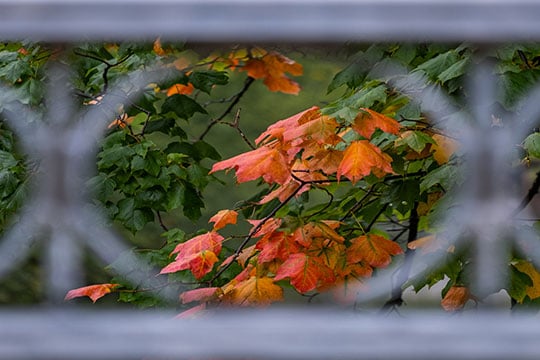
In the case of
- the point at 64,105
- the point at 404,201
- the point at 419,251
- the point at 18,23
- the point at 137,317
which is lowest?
the point at 419,251

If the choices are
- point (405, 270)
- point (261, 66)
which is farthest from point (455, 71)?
point (261, 66)

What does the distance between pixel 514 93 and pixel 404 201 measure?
450 mm

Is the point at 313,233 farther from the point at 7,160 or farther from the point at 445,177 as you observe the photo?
the point at 7,160

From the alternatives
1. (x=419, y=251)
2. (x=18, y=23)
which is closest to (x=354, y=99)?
(x=419, y=251)

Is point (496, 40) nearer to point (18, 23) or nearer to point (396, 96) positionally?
point (18, 23)

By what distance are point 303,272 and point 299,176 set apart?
0.27m

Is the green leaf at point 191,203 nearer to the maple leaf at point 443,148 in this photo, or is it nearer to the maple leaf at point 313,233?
the maple leaf at point 313,233

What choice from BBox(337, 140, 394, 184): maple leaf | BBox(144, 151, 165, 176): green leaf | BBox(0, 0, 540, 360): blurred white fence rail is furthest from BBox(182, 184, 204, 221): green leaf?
BBox(0, 0, 540, 360): blurred white fence rail

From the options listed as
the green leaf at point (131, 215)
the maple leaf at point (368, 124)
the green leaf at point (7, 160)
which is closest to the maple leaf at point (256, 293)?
the maple leaf at point (368, 124)

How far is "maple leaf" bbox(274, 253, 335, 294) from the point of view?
5.57ft

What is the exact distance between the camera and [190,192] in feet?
7.61

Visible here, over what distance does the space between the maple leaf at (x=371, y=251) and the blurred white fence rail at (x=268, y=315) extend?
3.43 ft

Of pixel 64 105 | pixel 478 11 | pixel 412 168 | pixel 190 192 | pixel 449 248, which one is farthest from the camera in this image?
pixel 190 192

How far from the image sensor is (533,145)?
1.68 m
